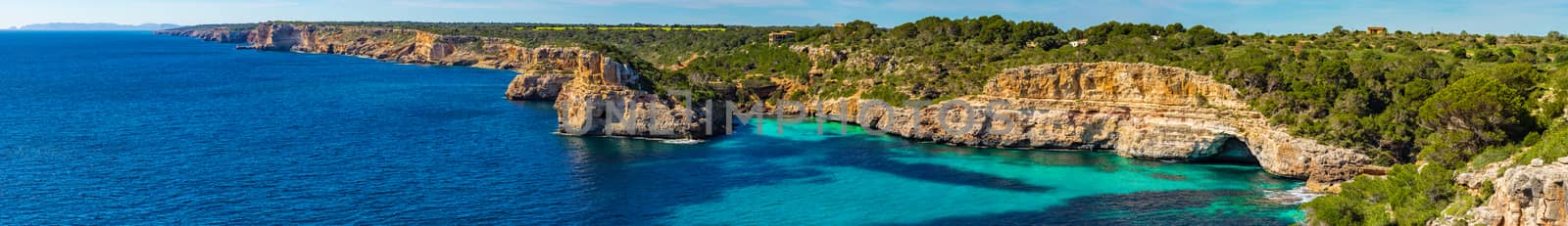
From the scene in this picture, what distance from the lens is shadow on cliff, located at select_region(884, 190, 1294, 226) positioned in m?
39.6

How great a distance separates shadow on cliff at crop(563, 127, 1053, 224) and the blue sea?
151 millimetres

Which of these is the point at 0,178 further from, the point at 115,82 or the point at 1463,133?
the point at 115,82

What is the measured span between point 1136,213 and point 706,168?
67.5 feet

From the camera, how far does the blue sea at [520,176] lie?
132 feet

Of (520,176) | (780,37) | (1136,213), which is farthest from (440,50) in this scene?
(1136,213)

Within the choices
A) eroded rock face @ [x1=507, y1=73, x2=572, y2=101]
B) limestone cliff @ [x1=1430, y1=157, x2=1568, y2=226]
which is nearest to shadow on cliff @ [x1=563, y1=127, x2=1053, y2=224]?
limestone cliff @ [x1=1430, y1=157, x2=1568, y2=226]

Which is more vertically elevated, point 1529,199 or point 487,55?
point 487,55

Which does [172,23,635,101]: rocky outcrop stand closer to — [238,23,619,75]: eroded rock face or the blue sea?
[238,23,619,75]: eroded rock face

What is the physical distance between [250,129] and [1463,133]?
63.0m

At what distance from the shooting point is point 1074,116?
192 feet

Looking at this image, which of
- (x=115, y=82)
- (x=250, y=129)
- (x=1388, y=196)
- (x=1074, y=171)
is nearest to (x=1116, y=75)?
(x=1074, y=171)

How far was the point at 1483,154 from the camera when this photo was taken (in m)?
37.8

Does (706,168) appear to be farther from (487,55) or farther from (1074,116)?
(487,55)

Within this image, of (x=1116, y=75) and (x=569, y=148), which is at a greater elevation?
(x=1116, y=75)
